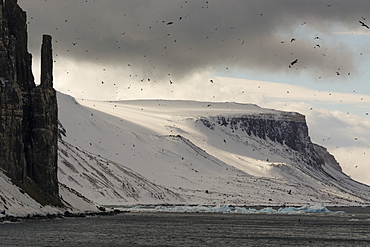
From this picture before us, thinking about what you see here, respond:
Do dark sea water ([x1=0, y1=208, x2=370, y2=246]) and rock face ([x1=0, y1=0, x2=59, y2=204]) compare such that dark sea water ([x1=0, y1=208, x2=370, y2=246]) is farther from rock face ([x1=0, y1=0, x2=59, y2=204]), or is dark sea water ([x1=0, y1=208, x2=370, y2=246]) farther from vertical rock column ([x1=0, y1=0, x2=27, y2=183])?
rock face ([x1=0, y1=0, x2=59, y2=204])

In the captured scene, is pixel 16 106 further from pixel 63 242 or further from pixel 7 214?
pixel 63 242

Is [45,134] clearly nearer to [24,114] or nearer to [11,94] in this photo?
[24,114]

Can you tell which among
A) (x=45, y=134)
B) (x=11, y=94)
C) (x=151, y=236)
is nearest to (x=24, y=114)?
(x=45, y=134)

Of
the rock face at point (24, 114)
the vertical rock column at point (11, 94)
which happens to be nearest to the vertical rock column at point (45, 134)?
the rock face at point (24, 114)

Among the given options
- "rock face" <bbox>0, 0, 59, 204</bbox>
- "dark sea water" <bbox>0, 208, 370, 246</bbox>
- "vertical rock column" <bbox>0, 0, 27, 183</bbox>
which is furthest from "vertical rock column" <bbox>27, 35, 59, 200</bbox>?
"dark sea water" <bbox>0, 208, 370, 246</bbox>

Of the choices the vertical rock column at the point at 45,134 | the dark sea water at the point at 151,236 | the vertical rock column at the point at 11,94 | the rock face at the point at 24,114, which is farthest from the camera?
the vertical rock column at the point at 45,134

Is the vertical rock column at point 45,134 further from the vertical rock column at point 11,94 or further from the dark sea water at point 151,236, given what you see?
the dark sea water at point 151,236

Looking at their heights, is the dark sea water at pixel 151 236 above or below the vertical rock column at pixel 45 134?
below
